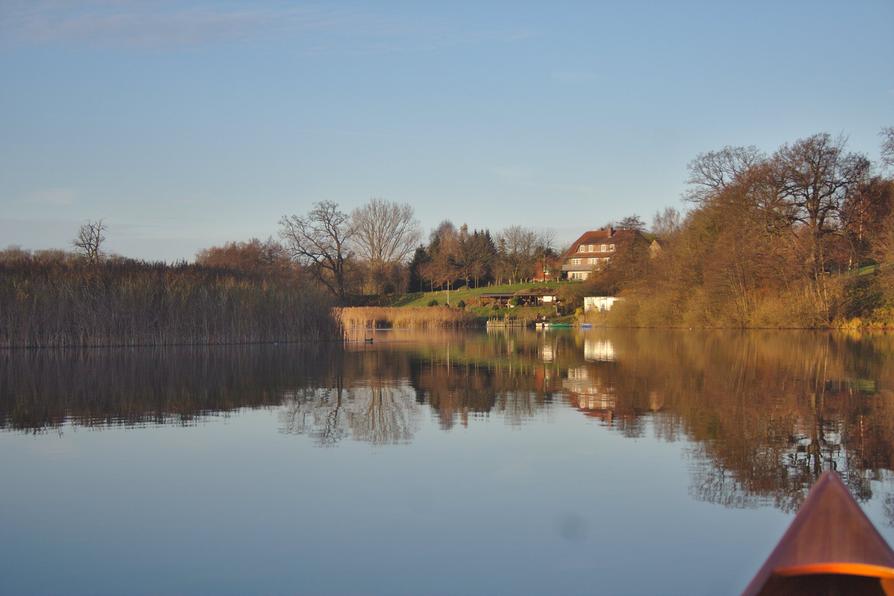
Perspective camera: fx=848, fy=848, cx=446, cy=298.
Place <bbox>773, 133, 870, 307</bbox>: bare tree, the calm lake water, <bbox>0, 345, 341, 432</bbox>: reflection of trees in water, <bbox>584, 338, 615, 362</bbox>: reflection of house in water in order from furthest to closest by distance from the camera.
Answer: <bbox>773, 133, 870, 307</bbox>: bare tree → <bbox>584, 338, 615, 362</bbox>: reflection of house in water → <bbox>0, 345, 341, 432</bbox>: reflection of trees in water → the calm lake water

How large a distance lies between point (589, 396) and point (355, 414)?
186 inches

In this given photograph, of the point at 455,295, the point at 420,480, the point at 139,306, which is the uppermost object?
the point at 455,295

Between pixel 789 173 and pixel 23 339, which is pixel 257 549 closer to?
pixel 23 339

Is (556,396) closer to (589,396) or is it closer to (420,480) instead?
(589,396)

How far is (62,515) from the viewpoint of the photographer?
293 inches

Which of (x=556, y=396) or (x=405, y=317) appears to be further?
(x=405, y=317)

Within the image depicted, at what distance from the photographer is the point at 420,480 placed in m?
8.66

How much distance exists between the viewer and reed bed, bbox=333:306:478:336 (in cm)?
5960

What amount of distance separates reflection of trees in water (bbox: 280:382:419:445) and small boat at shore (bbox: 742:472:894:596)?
682cm

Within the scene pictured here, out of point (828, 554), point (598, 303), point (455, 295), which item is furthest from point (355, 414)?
point (455, 295)

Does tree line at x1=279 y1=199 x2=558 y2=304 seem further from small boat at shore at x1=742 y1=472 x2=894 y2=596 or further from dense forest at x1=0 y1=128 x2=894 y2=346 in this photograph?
small boat at shore at x1=742 y1=472 x2=894 y2=596

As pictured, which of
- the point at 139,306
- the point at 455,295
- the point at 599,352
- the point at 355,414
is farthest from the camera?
the point at 455,295

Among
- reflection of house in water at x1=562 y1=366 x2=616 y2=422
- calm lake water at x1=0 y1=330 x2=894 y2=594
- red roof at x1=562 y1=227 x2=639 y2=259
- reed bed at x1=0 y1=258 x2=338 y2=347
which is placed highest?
red roof at x1=562 y1=227 x2=639 y2=259

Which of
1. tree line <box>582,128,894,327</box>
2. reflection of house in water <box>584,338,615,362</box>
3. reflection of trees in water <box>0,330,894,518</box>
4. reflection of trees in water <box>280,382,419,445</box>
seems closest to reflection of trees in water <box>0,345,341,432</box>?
reflection of trees in water <box>0,330,894,518</box>
